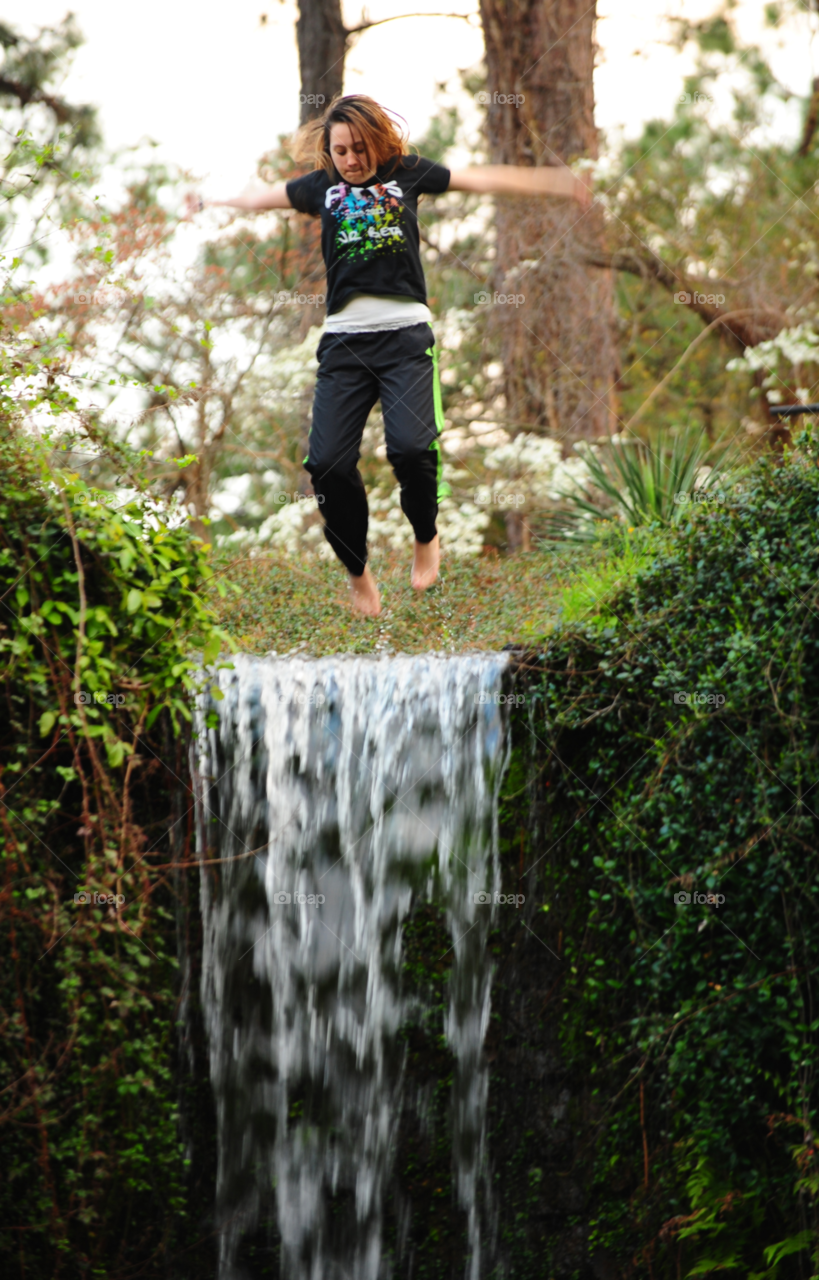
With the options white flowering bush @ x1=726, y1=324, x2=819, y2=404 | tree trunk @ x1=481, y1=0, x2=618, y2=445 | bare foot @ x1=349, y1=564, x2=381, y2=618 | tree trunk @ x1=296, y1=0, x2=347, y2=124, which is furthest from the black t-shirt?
tree trunk @ x1=296, y1=0, x2=347, y2=124

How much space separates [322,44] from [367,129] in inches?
271

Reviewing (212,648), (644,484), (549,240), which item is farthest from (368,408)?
(549,240)

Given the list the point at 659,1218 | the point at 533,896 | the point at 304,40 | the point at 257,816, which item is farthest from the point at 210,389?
the point at 659,1218

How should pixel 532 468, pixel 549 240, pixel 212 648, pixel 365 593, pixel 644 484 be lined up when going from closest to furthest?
pixel 212 648 → pixel 365 593 → pixel 644 484 → pixel 532 468 → pixel 549 240

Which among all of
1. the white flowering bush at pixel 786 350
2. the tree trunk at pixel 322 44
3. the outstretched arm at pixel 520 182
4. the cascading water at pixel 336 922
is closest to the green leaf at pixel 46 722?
the cascading water at pixel 336 922

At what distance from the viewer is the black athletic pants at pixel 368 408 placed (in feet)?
17.8

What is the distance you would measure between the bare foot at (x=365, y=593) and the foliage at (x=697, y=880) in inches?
48.3

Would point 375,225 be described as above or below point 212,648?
above

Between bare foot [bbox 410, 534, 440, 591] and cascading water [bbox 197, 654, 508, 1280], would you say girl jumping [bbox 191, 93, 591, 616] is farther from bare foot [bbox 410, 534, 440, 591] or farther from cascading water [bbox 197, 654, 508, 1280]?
cascading water [bbox 197, 654, 508, 1280]

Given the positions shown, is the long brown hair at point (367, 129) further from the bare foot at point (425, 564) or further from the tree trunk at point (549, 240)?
the tree trunk at point (549, 240)

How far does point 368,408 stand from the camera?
565 centimetres

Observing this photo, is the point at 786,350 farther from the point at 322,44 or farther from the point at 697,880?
the point at 697,880

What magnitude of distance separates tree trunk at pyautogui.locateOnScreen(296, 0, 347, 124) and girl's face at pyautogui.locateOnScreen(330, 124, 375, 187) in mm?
6322

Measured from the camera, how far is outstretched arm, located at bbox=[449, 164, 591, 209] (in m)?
5.29
